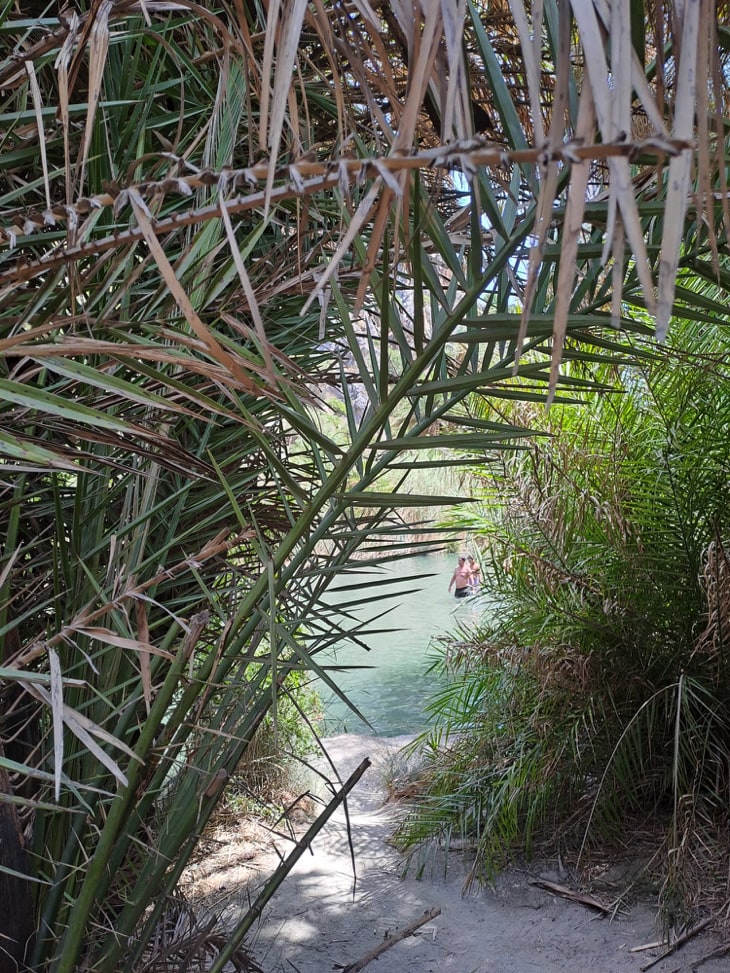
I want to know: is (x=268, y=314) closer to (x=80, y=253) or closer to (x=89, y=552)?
(x=89, y=552)

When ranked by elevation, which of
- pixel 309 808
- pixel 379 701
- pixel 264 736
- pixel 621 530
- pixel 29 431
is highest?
pixel 29 431

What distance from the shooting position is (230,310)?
1.13 metres

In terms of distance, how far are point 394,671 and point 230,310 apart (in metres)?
6.18

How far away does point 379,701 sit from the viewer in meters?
6.13

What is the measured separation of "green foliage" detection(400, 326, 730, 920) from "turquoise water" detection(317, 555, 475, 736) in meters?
1.10

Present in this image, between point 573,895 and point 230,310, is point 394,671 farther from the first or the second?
point 230,310

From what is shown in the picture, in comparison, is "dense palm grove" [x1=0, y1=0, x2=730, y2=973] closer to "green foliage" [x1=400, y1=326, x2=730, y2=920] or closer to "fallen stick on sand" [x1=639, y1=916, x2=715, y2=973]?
"green foliage" [x1=400, y1=326, x2=730, y2=920]

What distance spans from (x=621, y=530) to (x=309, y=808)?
6.37 feet

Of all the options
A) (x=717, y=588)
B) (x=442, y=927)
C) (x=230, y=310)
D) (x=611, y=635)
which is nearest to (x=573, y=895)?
(x=442, y=927)

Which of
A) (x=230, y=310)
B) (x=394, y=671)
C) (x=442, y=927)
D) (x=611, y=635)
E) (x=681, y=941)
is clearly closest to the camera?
(x=230, y=310)

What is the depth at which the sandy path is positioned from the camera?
7.49 ft

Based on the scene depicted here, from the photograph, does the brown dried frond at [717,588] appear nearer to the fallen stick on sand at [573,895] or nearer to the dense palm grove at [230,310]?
the fallen stick on sand at [573,895]

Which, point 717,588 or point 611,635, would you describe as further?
point 611,635

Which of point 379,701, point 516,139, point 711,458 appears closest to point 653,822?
point 711,458
